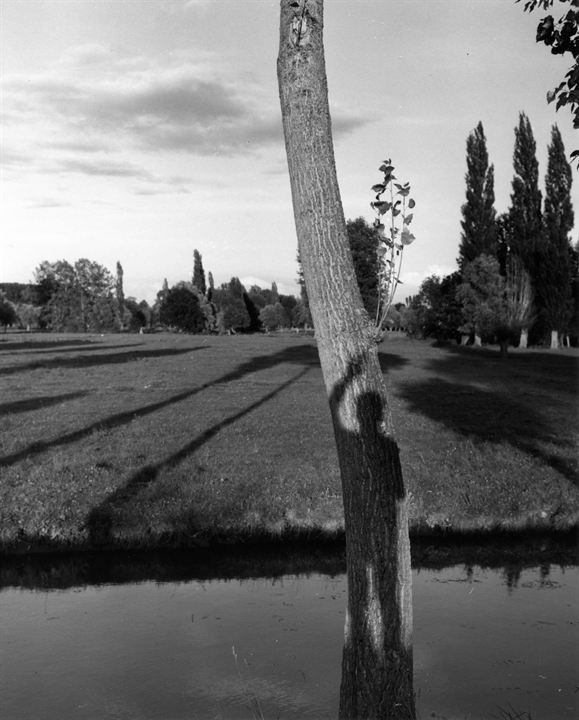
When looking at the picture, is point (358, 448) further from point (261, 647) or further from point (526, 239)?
point (526, 239)

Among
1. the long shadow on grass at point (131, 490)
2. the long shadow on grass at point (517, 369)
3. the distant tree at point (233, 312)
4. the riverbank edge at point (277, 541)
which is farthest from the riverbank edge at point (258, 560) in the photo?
the distant tree at point (233, 312)

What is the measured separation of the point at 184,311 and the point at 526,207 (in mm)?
57538

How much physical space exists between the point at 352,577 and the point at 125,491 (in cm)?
1293

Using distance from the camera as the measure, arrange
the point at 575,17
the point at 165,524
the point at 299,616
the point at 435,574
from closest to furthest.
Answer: the point at 575,17, the point at 299,616, the point at 435,574, the point at 165,524

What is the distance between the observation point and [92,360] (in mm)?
49375

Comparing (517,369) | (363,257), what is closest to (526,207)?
(363,257)

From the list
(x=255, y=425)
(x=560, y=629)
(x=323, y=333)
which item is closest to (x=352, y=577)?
(x=323, y=333)

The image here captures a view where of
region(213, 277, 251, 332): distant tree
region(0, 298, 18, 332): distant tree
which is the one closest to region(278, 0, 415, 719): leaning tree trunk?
region(213, 277, 251, 332): distant tree

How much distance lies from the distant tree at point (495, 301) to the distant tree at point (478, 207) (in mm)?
8763

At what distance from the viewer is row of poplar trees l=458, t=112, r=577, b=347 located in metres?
85.4

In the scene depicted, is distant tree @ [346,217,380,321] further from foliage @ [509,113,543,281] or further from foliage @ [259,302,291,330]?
foliage @ [259,302,291,330]

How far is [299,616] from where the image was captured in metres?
12.8

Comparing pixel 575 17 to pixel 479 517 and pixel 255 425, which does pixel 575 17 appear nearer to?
pixel 479 517

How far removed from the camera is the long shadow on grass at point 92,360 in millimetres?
43719
